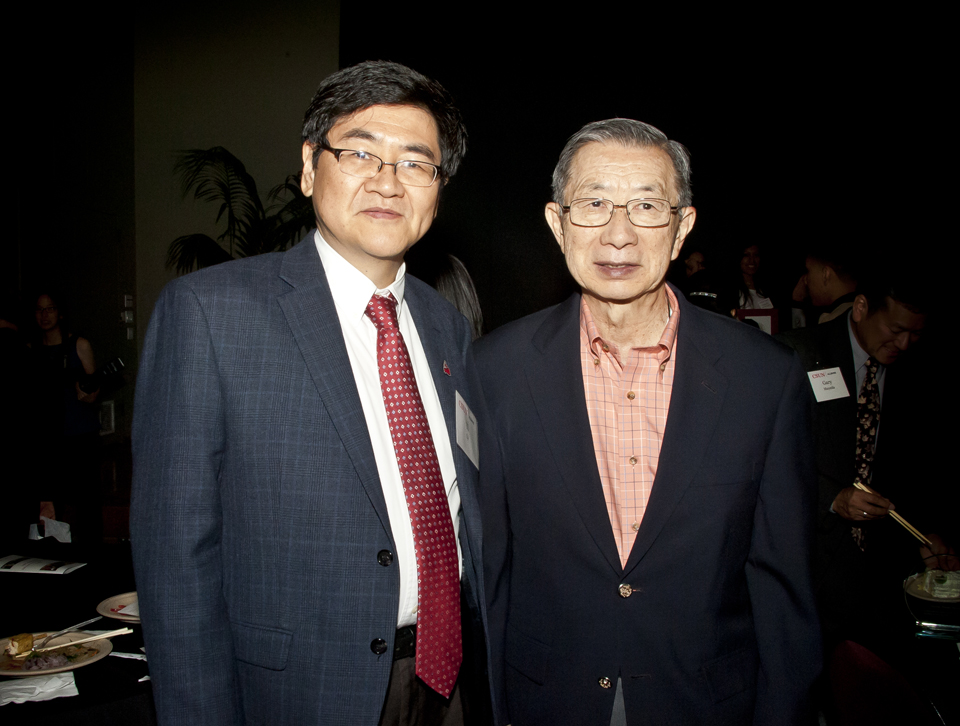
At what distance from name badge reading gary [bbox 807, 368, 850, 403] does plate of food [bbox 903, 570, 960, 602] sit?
70 centimetres

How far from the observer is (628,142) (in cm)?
157

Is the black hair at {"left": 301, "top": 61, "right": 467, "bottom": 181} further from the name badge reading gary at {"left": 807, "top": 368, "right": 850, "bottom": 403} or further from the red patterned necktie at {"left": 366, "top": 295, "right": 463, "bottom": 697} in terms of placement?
the name badge reading gary at {"left": 807, "top": 368, "right": 850, "bottom": 403}

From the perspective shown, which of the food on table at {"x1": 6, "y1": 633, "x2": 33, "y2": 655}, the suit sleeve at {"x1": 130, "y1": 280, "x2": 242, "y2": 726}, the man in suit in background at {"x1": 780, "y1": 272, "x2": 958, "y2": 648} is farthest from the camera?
the man in suit in background at {"x1": 780, "y1": 272, "x2": 958, "y2": 648}

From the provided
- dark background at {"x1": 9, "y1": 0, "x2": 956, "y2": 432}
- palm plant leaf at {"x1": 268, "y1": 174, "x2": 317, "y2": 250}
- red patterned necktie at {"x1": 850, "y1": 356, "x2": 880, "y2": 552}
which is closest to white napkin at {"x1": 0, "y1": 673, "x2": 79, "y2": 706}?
red patterned necktie at {"x1": 850, "y1": 356, "x2": 880, "y2": 552}

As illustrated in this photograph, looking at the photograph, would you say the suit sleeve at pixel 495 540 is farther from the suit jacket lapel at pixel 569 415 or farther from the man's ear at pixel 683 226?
the man's ear at pixel 683 226

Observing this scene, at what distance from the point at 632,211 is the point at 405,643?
1.12 m

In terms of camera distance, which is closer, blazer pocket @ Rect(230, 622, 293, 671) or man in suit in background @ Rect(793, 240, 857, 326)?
blazer pocket @ Rect(230, 622, 293, 671)

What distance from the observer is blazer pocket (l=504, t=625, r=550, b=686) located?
151 cm

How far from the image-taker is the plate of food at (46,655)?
161 cm

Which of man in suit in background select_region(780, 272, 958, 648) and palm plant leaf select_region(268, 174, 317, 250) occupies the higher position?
palm plant leaf select_region(268, 174, 317, 250)

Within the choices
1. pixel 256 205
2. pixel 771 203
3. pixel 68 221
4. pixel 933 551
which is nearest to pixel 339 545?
pixel 933 551

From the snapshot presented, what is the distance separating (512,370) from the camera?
1660 mm

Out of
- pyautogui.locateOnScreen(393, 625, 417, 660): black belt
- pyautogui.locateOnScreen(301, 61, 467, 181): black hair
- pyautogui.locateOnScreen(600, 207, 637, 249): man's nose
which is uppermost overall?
pyautogui.locateOnScreen(301, 61, 467, 181): black hair

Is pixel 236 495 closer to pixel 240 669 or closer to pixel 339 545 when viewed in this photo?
pixel 339 545
